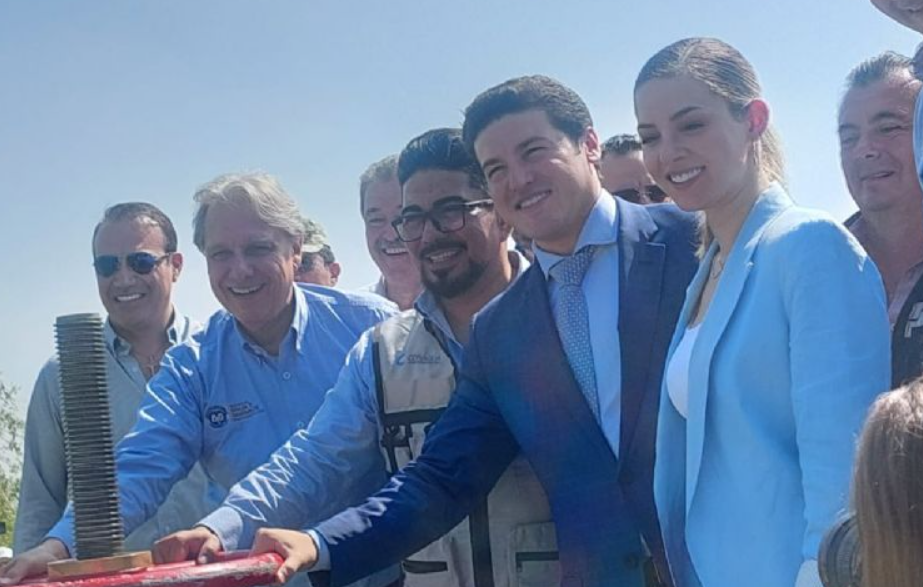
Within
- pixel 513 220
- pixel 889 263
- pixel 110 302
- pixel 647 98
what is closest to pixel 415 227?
pixel 513 220

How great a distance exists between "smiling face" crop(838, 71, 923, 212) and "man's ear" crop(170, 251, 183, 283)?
10.6 ft

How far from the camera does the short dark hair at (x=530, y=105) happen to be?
3760 mm

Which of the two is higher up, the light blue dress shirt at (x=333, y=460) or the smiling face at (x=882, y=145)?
the smiling face at (x=882, y=145)

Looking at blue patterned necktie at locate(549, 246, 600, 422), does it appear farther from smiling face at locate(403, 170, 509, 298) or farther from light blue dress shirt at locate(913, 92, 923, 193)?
light blue dress shirt at locate(913, 92, 923, 193)

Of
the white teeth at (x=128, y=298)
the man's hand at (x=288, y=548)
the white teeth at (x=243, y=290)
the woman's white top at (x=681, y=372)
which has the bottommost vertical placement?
the man's hand at (x=288, y=548)

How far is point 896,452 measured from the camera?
1.76 meters

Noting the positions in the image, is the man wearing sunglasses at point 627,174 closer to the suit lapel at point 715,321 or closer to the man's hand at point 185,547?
the suit lapel at point 715,321

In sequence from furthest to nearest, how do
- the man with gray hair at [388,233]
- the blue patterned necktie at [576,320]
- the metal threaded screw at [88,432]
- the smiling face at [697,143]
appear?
1. the man with gray hair at [388,233]
2. the blue patterned necktie at [576,320]
3. the smiling face at [697,143]
4. the metal threaded screw at [88,432]

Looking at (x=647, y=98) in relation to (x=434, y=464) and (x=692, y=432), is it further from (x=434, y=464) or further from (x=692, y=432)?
(x=434, y=464)

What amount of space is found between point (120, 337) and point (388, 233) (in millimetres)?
1426

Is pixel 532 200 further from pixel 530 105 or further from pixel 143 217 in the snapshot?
pixel 143 217

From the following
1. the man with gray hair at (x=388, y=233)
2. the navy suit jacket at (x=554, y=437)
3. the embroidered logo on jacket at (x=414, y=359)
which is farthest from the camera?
the man with gray hair at (x=388, y=233)

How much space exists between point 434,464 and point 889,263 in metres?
1.43

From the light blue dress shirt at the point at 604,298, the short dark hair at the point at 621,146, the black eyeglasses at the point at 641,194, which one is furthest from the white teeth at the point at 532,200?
the short dark hair at the point at 621,146
